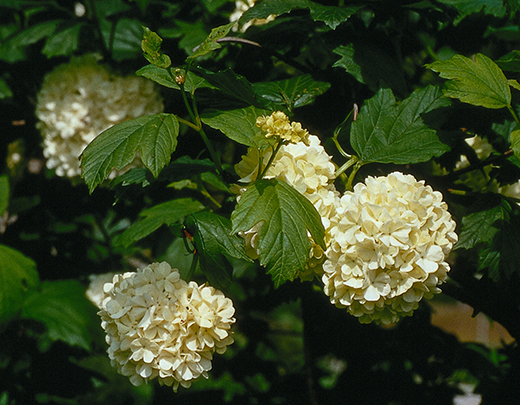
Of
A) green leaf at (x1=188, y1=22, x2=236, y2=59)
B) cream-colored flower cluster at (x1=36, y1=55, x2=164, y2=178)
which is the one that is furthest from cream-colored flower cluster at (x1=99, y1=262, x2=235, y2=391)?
cream-colored flower cluster at (x1=36, y1=55, x2=164, y2=178)

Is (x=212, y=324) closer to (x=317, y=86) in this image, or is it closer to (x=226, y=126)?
(x=226, y=126)

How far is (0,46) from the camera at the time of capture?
228 centimetres

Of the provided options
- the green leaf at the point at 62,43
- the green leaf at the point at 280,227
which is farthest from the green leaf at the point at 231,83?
the green leaf at the point at 62,43

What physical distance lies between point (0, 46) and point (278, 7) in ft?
4.83

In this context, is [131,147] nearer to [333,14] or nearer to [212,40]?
[212,40]

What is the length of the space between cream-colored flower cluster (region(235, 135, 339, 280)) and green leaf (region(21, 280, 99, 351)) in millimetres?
1237

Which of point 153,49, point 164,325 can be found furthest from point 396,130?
point 164,325

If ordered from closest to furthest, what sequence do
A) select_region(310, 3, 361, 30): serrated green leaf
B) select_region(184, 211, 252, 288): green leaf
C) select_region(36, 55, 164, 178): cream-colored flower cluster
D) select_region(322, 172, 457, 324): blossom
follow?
select_region(322, 172, 457, 324): blossom → select_region(184, 211, 252, 288): green leaf → select_region(310, 3, 361, 30): serrated green leaf → select_region(36, 55, 164, 178): cream-colored flower cluster

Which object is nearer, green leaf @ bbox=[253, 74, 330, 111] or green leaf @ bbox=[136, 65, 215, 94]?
green leaf @ bbox=[136, 65, 215, 94]

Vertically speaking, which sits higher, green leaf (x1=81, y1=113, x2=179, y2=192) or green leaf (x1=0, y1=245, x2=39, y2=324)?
green leaf (x1=81, y1=113, x2=179, y2=192)

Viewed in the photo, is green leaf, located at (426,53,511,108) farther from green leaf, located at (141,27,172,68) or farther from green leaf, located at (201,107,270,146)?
green leaf, located at (141,27,172,68)

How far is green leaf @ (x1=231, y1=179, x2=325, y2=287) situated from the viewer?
1097 millimetres

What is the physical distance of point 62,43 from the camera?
2078mm

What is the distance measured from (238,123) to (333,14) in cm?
45
